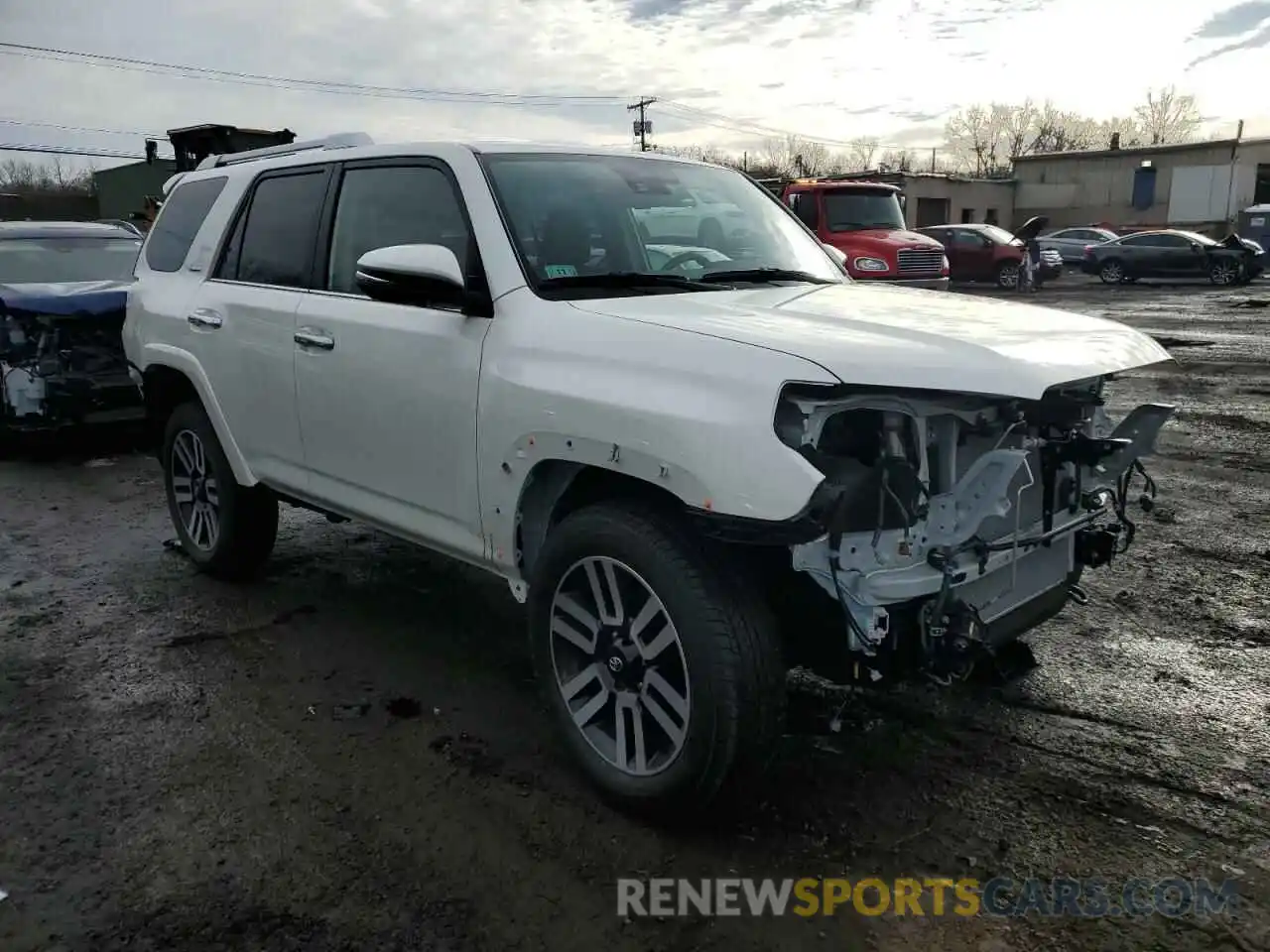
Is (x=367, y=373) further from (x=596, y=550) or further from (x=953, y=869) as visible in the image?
(x=953, y=869)

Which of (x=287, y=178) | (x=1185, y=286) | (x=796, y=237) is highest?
(x=287, y=178)

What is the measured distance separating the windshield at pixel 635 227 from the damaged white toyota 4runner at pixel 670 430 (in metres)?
0.01

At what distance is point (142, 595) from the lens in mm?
5203

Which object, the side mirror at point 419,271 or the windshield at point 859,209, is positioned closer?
the side mirror at point 419,271

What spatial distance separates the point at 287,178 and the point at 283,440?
121cm

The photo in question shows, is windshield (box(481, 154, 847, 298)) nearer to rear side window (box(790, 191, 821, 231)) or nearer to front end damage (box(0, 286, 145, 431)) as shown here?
front end damage (box(0, 286, 145, 431))

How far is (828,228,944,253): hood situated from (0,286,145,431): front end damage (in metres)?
10.9

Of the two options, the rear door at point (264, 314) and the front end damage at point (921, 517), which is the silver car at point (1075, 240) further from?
the front end damage at point (921, 517)

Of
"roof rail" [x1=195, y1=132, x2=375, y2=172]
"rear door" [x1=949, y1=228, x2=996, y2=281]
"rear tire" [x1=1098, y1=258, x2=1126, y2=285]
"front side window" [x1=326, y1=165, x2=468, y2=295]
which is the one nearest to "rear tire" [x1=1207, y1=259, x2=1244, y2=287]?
"rear tire" [x1=1098, y1=258, x2=1126, y2=285]

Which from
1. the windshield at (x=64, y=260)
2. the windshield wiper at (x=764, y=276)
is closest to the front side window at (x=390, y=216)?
the windshield wiper at (x=764, y=276)

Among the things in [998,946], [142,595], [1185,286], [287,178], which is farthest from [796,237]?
[1185,286]

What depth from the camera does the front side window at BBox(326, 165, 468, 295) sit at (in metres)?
3.70

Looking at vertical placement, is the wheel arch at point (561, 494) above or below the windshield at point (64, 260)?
below

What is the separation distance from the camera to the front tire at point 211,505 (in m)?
Answer: 5.02
